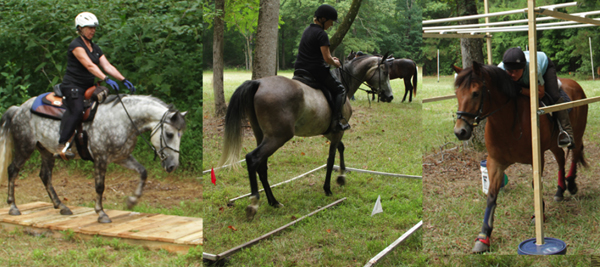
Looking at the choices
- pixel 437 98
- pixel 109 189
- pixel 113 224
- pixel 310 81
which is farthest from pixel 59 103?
pixel 437 98

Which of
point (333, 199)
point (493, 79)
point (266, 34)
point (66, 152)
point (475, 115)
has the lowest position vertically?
point (333, 199)

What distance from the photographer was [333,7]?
3.51 m

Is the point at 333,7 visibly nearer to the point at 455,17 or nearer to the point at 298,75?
the point at 298,75

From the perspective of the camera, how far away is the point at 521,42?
3822 millimetres

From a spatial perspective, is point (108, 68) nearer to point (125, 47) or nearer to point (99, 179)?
point (125, 47)

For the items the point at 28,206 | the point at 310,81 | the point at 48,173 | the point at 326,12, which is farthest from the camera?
the point at 28,206

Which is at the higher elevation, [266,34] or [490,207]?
[266,34]

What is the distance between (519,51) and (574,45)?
68 cm

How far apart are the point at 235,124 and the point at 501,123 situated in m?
2.04

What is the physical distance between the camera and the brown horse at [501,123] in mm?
3344

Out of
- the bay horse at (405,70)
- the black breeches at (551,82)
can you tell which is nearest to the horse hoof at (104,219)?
the bay horse at (405,70)

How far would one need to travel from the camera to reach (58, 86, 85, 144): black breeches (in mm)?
4746

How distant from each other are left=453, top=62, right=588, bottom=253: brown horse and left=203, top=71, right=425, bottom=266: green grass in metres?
0.41

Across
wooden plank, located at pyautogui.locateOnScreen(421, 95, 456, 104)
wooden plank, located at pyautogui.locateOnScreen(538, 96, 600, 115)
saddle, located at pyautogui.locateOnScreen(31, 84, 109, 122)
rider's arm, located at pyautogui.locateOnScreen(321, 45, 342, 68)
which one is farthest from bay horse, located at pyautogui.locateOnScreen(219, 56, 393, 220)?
saddle, located at pyautogui.locateOnScreen(31, 84, 109, 122)
